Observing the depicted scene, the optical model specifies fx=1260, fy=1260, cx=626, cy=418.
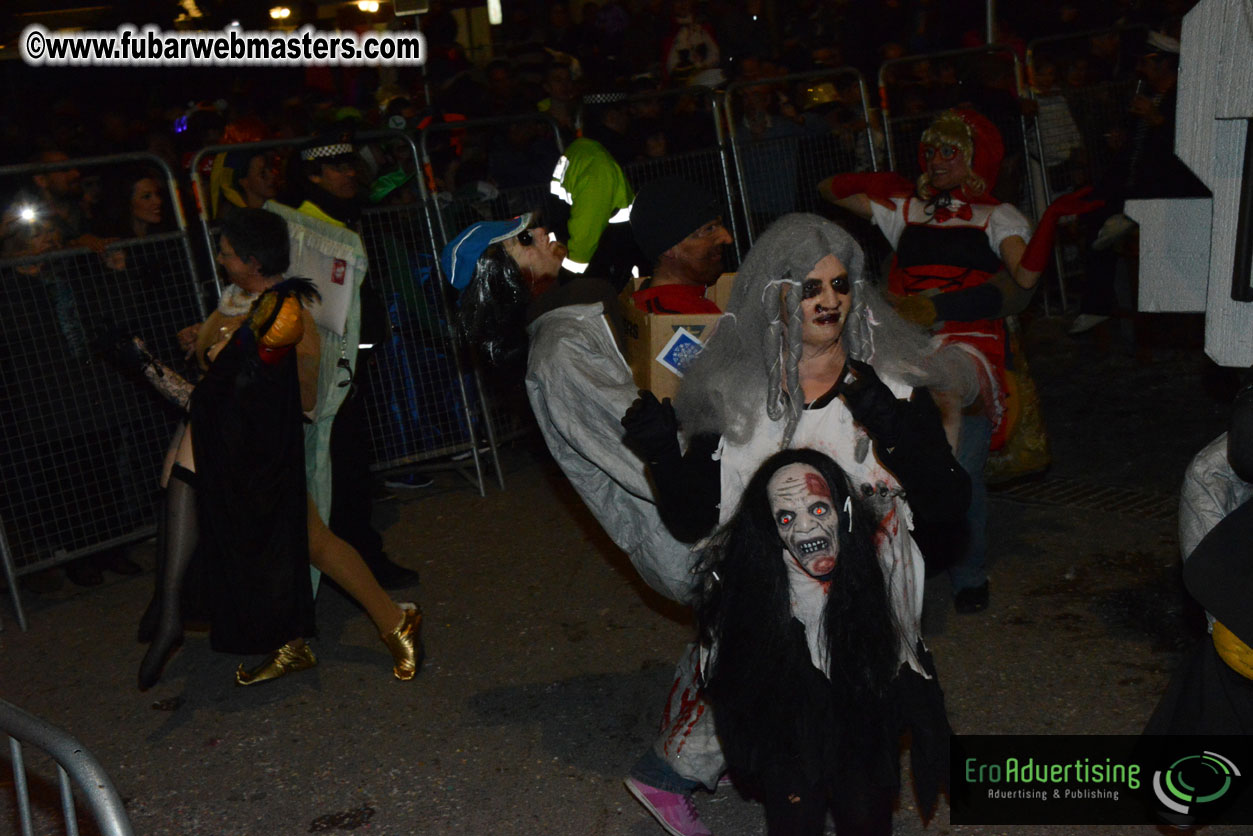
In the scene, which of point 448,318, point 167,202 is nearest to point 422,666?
point 448,318

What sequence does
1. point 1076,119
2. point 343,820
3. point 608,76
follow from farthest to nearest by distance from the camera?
point 608,76, point 1076,119, point 343,820

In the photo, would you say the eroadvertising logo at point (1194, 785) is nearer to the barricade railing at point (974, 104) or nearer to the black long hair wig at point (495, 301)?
the black long hair wig at point (495, 301)

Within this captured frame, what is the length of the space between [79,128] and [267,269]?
21.3 feet

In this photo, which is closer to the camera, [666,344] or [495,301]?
[666,344]

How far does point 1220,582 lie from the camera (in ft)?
8.57

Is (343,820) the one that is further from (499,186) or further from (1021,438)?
(499,186)

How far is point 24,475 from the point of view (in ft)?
19.7

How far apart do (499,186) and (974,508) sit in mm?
4207

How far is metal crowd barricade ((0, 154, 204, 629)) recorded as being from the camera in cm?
593

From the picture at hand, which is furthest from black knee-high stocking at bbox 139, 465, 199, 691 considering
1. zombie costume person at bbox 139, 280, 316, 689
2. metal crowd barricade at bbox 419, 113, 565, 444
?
metal crowd barricade at bbox 419, 113, 565, 444

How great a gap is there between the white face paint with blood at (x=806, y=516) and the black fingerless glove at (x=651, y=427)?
0.26 m

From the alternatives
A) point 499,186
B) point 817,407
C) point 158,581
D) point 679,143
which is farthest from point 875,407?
point 679,143

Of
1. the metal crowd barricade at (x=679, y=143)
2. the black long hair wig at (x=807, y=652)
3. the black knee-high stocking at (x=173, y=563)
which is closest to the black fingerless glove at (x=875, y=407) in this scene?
the black long hair wig at (x=807, y=652)

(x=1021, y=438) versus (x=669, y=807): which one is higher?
(x=1021, y=438)
